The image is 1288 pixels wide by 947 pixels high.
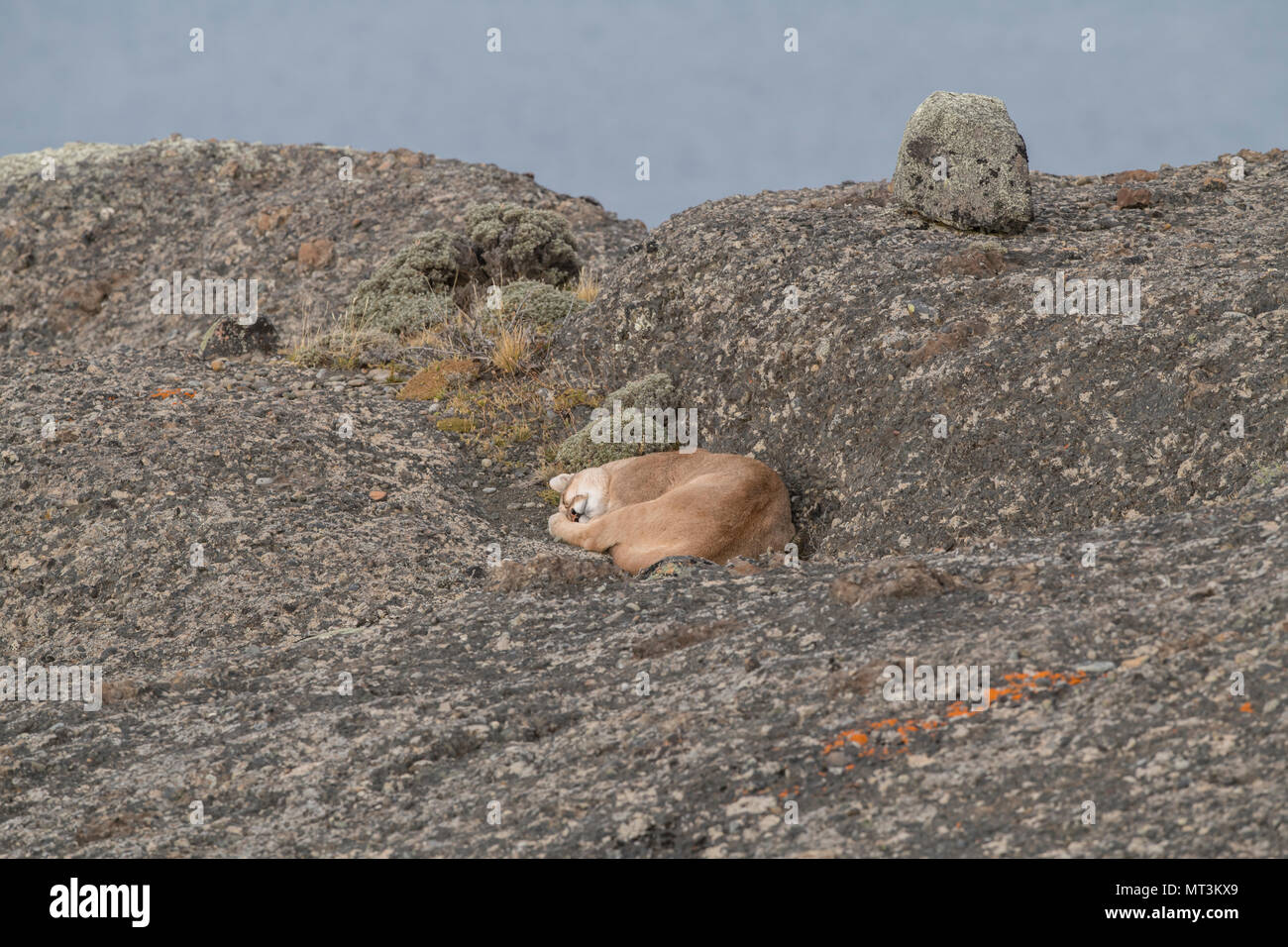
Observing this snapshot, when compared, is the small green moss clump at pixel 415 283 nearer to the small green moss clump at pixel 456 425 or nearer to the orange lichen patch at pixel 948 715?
the small green moss clump at pixel 456 425

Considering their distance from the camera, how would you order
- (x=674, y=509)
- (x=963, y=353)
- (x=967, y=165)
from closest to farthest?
(x=674, y=509), (x=963, y=353), (x=967, y=165)

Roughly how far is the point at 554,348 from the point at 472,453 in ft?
6.31

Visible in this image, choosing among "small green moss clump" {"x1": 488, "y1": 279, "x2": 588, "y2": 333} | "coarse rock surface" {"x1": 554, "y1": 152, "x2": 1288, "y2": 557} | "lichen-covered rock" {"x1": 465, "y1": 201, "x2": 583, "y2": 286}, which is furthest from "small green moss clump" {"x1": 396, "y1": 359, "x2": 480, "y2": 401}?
"lichen-covered rock" {"x1": 465, "y1": 201, "x2": 583, "y2": 286}

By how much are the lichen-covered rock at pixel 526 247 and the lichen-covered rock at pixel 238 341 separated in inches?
160

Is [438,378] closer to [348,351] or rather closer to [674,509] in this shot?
[348,351]

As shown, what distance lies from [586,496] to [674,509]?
57.6 inches

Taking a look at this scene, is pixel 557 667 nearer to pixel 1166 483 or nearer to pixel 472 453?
pixel 1166 483

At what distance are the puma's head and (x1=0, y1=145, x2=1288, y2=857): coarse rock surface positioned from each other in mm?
467

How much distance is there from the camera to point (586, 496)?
37.5ft

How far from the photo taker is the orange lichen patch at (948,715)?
18.6 feet

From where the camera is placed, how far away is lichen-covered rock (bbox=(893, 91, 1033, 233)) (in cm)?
1377

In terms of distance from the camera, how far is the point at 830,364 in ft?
39.9

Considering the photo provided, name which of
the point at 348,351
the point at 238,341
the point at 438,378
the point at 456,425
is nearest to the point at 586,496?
the point at 456,425

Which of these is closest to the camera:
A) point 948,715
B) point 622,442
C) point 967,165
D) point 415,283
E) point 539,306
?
point 948,715
